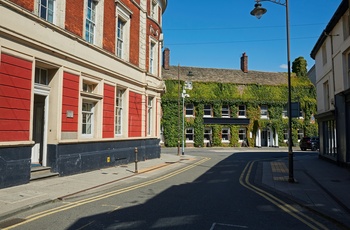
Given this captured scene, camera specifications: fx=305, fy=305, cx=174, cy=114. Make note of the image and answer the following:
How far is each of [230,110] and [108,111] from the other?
27661 millimetres

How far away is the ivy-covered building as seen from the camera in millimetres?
39000

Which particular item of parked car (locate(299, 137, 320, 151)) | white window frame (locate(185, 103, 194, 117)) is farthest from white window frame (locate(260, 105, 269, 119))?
white window frame (locate(185, 103, 194, 117))

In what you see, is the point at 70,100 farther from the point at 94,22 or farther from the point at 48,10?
the point at 94,22

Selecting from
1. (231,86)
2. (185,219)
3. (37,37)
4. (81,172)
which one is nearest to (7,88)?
(37,37)

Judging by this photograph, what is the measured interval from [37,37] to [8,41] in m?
1.29

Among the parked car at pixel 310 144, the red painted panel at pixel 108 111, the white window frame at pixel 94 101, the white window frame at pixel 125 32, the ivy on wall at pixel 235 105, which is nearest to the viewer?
the white window frame at pixel 94 101

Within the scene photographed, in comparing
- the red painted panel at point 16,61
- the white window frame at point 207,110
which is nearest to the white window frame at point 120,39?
the red painted panel at point 16,61

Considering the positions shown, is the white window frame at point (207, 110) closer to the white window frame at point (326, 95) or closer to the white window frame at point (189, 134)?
the white window frame at point (189, 134)

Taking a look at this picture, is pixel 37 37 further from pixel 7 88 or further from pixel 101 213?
pixel 101 213

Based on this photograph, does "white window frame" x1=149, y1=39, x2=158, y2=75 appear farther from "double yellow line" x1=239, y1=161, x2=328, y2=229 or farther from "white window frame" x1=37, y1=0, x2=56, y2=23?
"double yellow line" x1=239, y1=161, x2=328, y2=229

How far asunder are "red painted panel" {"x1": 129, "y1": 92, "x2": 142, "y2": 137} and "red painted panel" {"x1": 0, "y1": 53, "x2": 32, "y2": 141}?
26.0 ft

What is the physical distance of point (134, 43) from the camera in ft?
59.7

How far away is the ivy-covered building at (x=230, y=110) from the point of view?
3900 cm

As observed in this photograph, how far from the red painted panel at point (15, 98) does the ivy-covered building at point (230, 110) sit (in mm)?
28453
